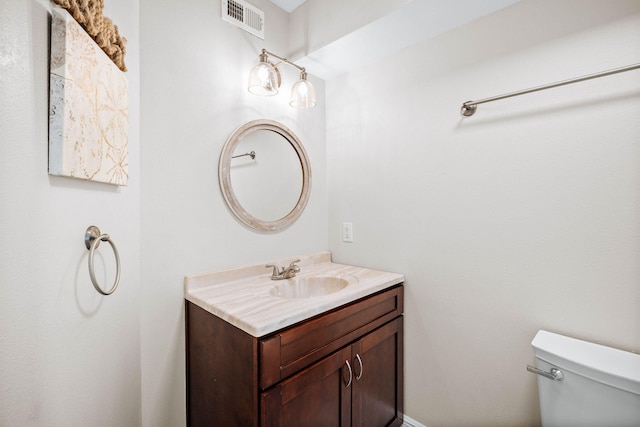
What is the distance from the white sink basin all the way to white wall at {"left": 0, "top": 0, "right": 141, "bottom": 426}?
0.74m

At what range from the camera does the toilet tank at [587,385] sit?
0.87m

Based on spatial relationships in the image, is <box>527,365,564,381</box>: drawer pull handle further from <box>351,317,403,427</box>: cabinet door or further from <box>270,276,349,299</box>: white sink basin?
<box>270,276,349,299</box>: white sink basin

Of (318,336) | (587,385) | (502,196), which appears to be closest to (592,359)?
(587,385)

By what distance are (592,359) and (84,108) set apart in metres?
1.84

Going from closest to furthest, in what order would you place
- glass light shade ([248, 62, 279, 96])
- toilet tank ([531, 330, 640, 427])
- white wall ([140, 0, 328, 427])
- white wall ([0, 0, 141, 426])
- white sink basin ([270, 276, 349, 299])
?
white wall ([0, 0, 141, 426]) < toilet tank ([531, 330, 640, 427]) < white wall ([140, 0, 328, 427]) < glass light shade ([248, 62, 279, 96]) < white sink basin ([270, 276, 349, 299])

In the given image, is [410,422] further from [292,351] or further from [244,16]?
[244,16]

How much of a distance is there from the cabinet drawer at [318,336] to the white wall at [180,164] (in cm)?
60

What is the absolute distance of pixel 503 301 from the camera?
4.23 ft

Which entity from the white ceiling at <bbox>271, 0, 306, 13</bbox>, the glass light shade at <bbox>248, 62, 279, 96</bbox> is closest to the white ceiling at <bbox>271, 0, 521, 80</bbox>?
the white ceiling at <bbox>271, 0, 306, 13</bbox>

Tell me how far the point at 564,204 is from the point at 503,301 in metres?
0.49

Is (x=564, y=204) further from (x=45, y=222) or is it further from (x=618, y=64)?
(x=45, y=222)

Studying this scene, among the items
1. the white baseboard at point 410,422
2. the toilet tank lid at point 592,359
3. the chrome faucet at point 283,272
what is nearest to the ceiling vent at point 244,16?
the chrome faucet at point 283,272

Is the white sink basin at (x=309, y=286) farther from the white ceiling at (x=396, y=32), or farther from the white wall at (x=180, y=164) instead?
the white ceiling at (x=396, y=32)

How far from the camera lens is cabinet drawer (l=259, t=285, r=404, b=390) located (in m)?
0.95
